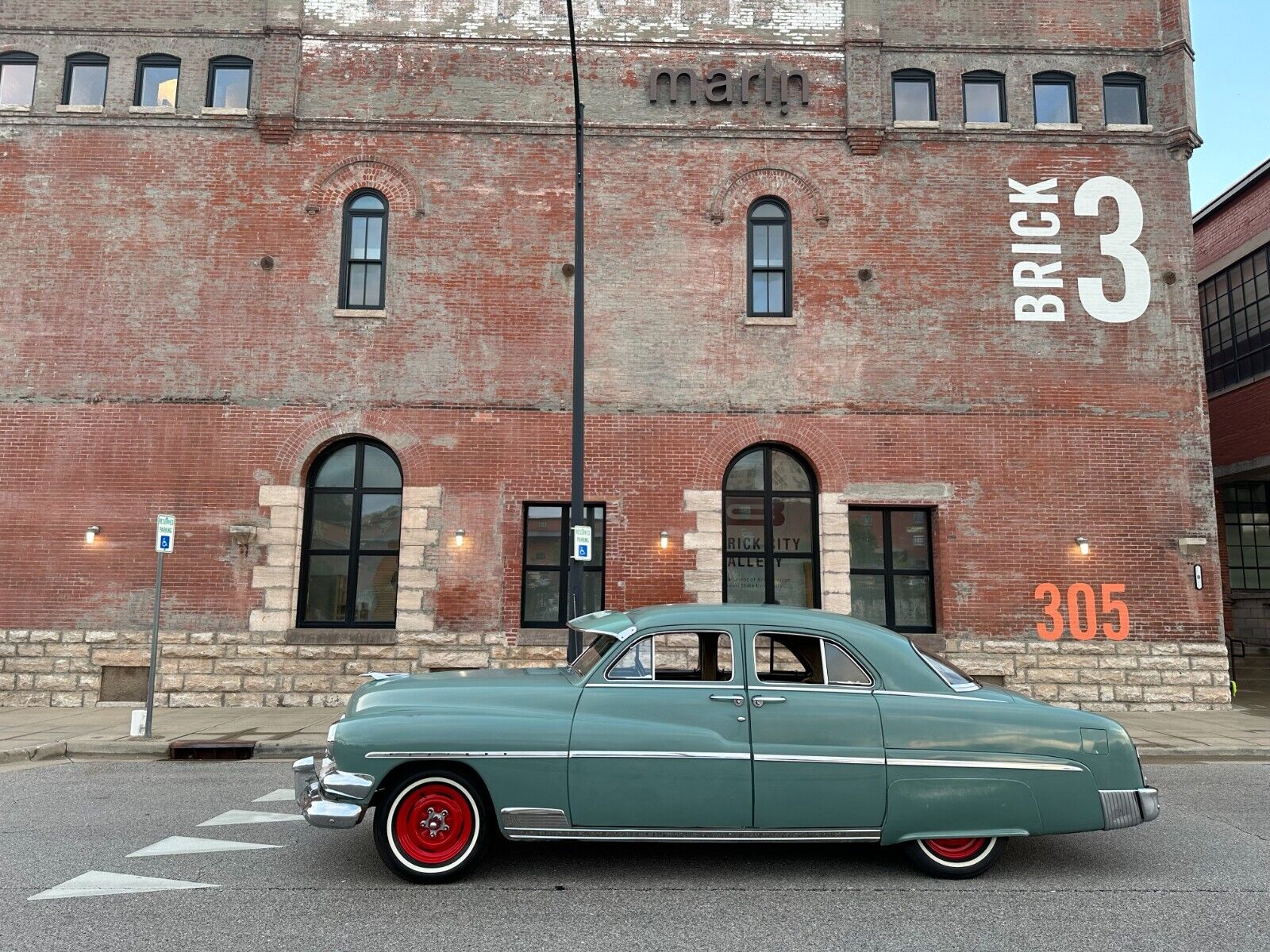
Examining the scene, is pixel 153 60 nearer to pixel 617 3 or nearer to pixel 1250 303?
pixel 617 3

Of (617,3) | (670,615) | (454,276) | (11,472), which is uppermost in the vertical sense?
(617,3)

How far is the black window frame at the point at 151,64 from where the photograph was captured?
47.1ft

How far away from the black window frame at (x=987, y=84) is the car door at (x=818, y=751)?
1261 cm

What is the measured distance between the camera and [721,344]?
13969 millimetres

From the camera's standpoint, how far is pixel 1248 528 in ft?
72.4

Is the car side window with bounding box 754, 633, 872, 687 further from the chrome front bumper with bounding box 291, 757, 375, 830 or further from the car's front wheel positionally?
the chrome front bumper with bounding box 291, 757, 375, 830

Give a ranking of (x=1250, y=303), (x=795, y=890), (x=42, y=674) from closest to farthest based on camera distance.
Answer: (x=795, y=890) → (x=42, y=674) → (x=1250, y=303)

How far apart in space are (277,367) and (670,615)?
1039cm

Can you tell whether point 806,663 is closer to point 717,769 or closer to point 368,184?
point 717,769

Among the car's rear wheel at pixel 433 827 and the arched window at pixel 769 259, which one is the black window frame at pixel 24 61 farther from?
the car's rear wheel at pixel 433 827

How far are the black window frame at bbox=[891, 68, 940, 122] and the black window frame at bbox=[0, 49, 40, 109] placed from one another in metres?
14.5

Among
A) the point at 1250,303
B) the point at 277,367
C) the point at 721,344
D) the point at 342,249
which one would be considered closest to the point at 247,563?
the point at 277,367

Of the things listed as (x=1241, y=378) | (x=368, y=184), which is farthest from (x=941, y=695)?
(x=1241, y=378)

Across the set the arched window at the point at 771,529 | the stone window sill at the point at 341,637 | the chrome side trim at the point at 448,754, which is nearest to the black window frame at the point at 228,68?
the stone window sill at the point at 341,637
